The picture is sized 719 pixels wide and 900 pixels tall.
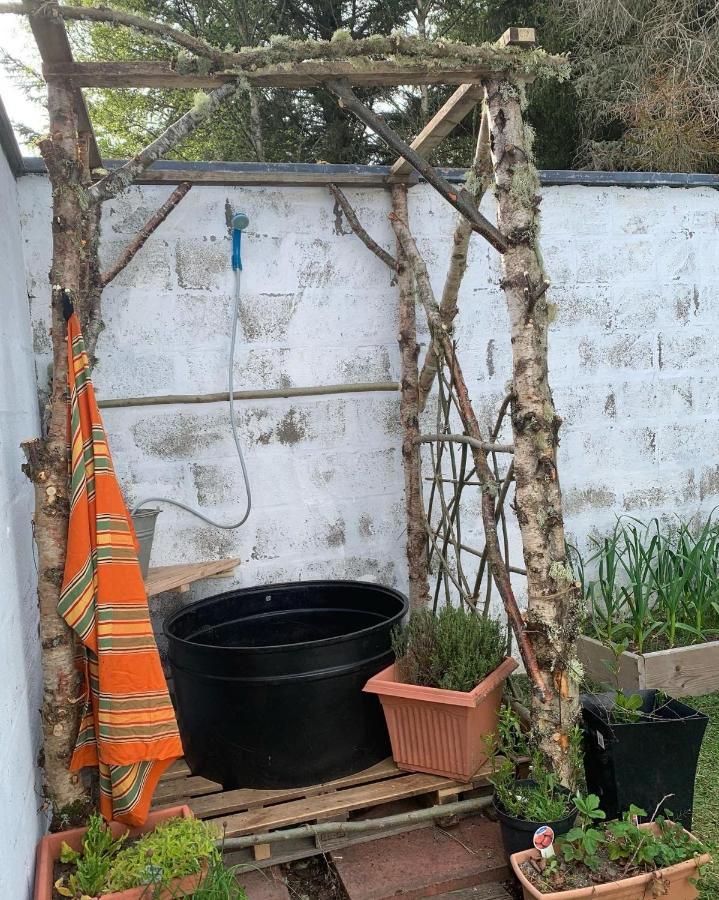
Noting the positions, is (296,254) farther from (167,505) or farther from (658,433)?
(658,433)

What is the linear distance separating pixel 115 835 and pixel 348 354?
205 centimetres

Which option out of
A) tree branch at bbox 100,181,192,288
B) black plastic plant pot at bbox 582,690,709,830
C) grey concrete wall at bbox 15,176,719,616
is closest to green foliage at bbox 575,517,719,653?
grey concrete wall at bbox 15,176,719,616

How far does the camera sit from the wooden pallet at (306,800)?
7.73 ft

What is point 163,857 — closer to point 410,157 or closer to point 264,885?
point 264,885

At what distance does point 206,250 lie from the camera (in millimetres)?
3178

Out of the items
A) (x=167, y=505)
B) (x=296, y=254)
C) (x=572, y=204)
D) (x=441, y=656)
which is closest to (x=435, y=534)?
(x=441, y=656)

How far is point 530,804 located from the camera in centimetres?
211

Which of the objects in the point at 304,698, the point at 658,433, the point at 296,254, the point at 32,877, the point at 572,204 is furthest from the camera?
the point at 658,433

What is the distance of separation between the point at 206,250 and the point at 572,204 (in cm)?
175

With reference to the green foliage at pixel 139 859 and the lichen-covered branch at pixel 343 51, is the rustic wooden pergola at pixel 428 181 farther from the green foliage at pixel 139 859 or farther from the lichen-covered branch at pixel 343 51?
the green foliage at pixel 139 859

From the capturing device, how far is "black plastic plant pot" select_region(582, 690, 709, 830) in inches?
88.8

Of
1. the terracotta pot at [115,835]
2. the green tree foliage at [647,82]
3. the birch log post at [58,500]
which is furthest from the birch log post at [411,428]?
the green tree foliage at [647,82]

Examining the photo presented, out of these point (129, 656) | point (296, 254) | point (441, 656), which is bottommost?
point (441, 656)

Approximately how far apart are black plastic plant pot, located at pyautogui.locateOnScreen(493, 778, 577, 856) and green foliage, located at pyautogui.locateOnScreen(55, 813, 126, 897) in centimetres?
99
